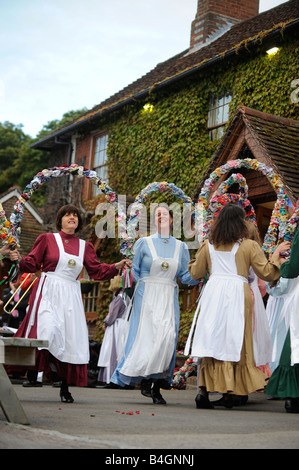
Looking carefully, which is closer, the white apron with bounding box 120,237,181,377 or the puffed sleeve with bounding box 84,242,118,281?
the white apron with bounding box 120,237,181,377

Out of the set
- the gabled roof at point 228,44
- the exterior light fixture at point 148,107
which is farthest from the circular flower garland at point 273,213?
the exterior light fixture at point 148,107

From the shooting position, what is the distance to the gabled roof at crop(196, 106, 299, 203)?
33.5 ft

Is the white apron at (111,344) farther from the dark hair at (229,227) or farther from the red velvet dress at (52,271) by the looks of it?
the dark hair at (229,227)

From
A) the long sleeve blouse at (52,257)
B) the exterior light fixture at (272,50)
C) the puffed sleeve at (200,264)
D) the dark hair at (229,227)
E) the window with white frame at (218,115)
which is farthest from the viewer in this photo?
the window with white frame at (218,115)

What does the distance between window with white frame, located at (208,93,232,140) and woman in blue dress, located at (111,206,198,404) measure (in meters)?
8.05

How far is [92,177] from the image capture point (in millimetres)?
8430

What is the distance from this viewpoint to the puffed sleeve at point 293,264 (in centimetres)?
612

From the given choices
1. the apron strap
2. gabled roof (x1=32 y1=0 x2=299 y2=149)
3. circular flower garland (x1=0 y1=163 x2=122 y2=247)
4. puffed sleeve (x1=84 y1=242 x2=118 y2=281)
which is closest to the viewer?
puffed sleeve (x1=84 y1=242 x2=118 y2=281)

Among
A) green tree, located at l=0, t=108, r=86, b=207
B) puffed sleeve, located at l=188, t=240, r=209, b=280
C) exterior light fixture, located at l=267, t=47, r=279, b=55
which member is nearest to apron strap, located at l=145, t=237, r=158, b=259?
puffed sleeve, located at l=188, t=240, r=209, b=280

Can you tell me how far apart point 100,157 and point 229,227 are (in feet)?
45.5

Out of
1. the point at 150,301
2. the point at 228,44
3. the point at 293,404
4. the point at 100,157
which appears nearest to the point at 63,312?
the point at 150,301

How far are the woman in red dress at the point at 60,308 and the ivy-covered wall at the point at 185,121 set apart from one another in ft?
23.4

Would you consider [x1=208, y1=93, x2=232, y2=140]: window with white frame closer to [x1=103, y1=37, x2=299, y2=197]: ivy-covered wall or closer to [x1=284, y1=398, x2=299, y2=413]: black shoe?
[x1=103, y1=37, x2=299, y2=197]: ivy-covered wall
